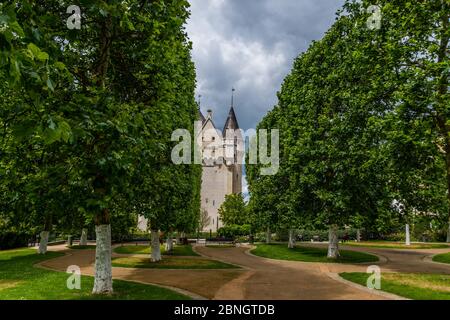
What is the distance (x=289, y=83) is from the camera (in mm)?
32469

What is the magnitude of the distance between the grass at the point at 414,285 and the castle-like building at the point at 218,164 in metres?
62.5

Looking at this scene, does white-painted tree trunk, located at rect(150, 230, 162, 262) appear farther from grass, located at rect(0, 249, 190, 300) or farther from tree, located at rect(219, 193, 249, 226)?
tree, located at rect(219, 193, 249, 226)

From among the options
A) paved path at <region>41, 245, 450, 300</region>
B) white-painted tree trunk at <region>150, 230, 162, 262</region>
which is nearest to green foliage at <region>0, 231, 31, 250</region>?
paved path at <region>41, 245, 450, 300</region>

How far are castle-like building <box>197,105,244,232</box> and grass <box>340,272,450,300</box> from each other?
2460 inches

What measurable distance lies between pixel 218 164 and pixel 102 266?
247ft

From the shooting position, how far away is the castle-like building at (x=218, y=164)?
84.0 metres

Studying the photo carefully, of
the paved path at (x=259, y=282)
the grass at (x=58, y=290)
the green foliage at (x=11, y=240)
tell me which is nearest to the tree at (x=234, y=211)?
the green foliage at (x=11, y=240)

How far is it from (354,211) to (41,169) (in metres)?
19.2

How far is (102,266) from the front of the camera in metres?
12.7

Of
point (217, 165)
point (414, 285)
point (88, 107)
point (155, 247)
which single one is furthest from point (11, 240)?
point (217, 165)

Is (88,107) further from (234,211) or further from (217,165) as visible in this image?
(217,165)

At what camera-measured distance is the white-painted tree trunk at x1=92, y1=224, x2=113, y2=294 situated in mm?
12633

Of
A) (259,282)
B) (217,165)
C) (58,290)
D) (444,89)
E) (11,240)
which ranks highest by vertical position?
(217,165)

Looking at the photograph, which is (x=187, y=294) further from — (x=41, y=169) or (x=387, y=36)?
(x=387, y=36)
